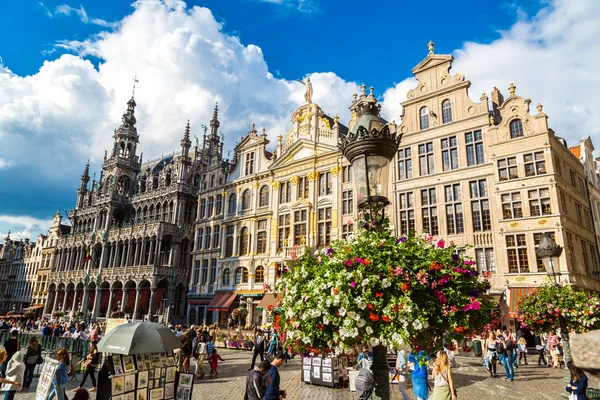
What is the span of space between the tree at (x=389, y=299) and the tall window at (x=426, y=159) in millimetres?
23106

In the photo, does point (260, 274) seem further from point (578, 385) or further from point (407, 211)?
point (578, 385)

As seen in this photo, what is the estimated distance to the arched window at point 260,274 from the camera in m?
35.0

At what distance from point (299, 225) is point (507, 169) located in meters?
16.3

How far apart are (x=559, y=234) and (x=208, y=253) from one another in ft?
100

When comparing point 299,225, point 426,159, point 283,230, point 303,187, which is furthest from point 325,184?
point 426,159

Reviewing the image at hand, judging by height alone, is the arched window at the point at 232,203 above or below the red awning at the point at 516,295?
above

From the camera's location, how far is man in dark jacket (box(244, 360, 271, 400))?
7.71 meters

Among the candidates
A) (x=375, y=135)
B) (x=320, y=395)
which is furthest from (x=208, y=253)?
(x=375, y=135)

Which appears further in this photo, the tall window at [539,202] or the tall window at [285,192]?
the tall window at [285,192]

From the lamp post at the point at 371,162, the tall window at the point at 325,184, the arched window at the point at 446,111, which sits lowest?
the lamp post at the point at 371,162

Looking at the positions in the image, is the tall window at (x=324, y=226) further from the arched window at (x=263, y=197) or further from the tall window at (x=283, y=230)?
the arched window at (x=263, y=197)

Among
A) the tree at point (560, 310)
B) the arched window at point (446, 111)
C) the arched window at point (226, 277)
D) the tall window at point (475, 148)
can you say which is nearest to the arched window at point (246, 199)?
the arched window at point (226, 277)

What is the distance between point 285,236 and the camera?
34.4 m

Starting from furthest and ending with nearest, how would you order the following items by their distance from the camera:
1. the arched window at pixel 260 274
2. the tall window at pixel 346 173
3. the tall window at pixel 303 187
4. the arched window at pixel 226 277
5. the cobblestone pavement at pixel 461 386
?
the arched window at pixel 226 277 < the arched window at pixel 260 274 < the tall window at pixel 303 187 < the tall window at pixel 346 173 < the cobblestone pavement at pixel 461 386
